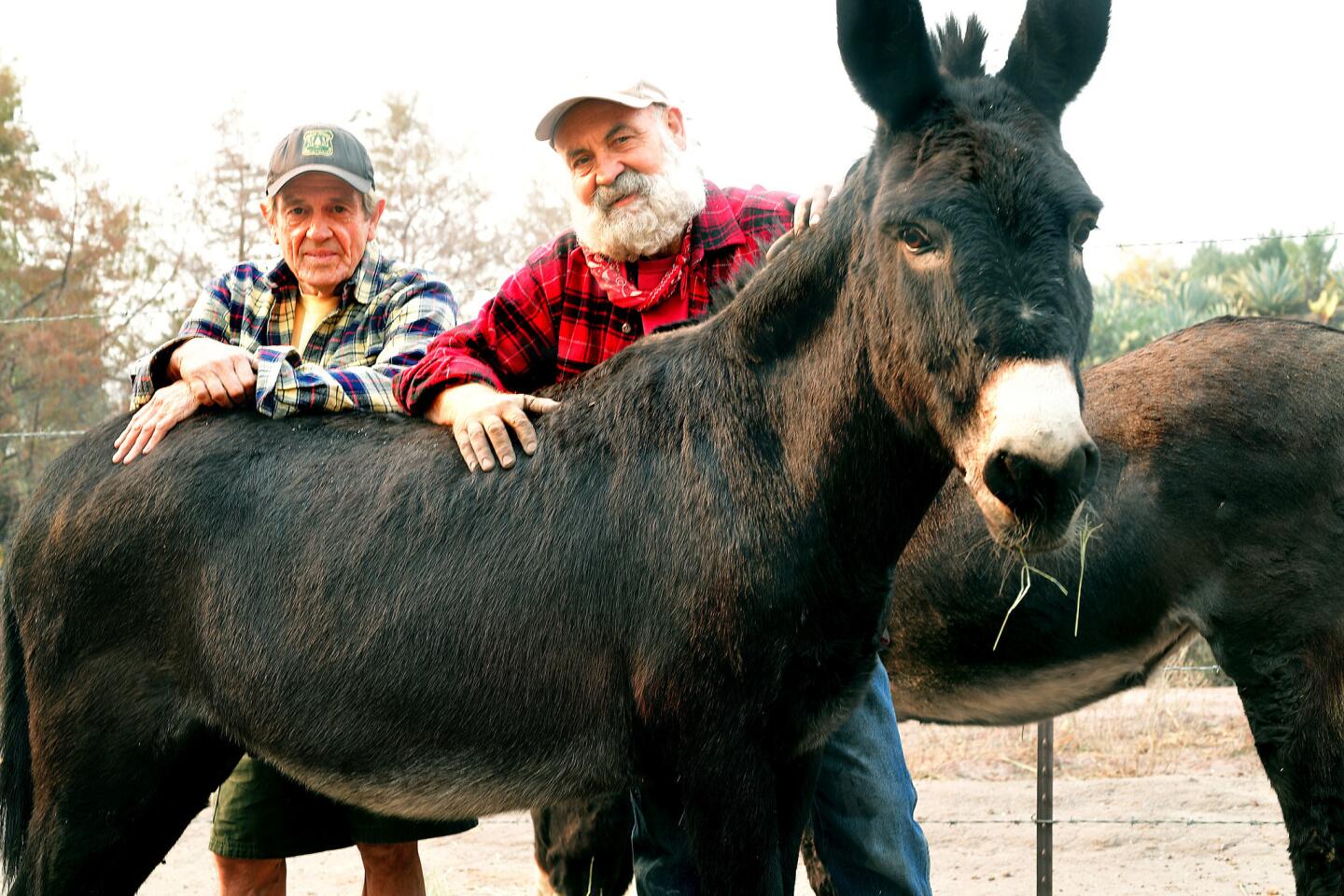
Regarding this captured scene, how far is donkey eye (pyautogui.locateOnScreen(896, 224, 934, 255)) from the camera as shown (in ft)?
7.29

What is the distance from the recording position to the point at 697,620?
2.47 m

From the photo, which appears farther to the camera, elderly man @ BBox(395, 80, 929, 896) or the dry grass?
the dry grass

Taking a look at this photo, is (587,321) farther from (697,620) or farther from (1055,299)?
(1055,299)

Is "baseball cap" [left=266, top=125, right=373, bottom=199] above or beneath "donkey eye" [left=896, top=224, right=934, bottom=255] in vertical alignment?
above

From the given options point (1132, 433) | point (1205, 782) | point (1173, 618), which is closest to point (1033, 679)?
point (1173, 618)

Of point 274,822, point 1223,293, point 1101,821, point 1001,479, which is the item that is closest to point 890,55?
point 1001,479

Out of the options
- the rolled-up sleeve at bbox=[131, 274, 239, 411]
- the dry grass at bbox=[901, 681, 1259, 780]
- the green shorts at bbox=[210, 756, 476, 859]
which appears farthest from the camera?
the dry grass at bbox=[901, 681, 1259, 780]

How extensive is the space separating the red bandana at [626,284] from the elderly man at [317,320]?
0.60m

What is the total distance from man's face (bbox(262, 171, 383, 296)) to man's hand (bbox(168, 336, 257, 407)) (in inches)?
27.5

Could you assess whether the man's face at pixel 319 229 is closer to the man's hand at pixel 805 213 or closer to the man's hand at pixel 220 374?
the man's hand at pixel 220 374

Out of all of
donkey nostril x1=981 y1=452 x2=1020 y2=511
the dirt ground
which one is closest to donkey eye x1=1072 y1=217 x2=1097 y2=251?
donkey nostril x1=981 y1=452 x2=1020 y2=511

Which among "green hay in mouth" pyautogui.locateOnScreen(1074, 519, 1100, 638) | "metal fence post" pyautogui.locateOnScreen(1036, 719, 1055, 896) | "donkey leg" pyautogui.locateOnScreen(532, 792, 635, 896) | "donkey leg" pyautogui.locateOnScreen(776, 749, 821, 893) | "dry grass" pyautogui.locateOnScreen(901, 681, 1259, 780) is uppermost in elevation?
"green hay in mouth" pyautogui.locateOnScreen(1074, 519, 1100, 638)

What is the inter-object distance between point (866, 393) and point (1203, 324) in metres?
2.63

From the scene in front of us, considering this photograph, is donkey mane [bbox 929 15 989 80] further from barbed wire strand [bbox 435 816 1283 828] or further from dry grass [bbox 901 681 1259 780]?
dry grass [bbox 901 681 1259 780]
